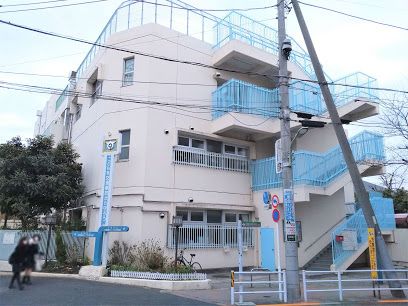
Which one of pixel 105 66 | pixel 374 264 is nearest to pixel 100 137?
pixel 105 66

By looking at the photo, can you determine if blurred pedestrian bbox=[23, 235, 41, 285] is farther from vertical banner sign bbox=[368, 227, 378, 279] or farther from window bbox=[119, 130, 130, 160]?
window bbox=[119, 130, 130, 160]

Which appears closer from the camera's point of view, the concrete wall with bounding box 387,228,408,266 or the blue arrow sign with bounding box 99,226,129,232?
the blue arrow sign with bounding box 99,226,129,232

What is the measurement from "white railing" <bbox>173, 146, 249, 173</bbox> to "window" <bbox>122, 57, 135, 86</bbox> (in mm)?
3862

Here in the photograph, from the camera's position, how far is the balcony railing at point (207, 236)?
17188 mm

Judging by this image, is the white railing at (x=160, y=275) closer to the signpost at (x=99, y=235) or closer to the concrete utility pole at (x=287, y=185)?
the signpost at (x=99, y=235)

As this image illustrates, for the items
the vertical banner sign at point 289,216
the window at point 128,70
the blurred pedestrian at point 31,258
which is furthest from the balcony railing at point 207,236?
the blurred pedestrian at point 31,258

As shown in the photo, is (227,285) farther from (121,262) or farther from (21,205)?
(21,205)

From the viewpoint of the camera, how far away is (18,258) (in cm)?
212

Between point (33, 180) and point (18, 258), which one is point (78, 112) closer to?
point (33, 180)

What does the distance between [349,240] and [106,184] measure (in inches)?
428

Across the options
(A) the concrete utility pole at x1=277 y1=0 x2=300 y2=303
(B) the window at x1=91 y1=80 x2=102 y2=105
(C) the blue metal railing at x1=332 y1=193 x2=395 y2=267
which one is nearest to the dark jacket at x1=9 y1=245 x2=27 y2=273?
(A) the concrete utility pole at x1=277 y1=0 x2=300 y2=303

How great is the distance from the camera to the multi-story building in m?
17.3

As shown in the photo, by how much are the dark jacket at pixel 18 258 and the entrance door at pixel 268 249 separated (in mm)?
14041

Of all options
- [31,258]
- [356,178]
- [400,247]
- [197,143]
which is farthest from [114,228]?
[400,247]
